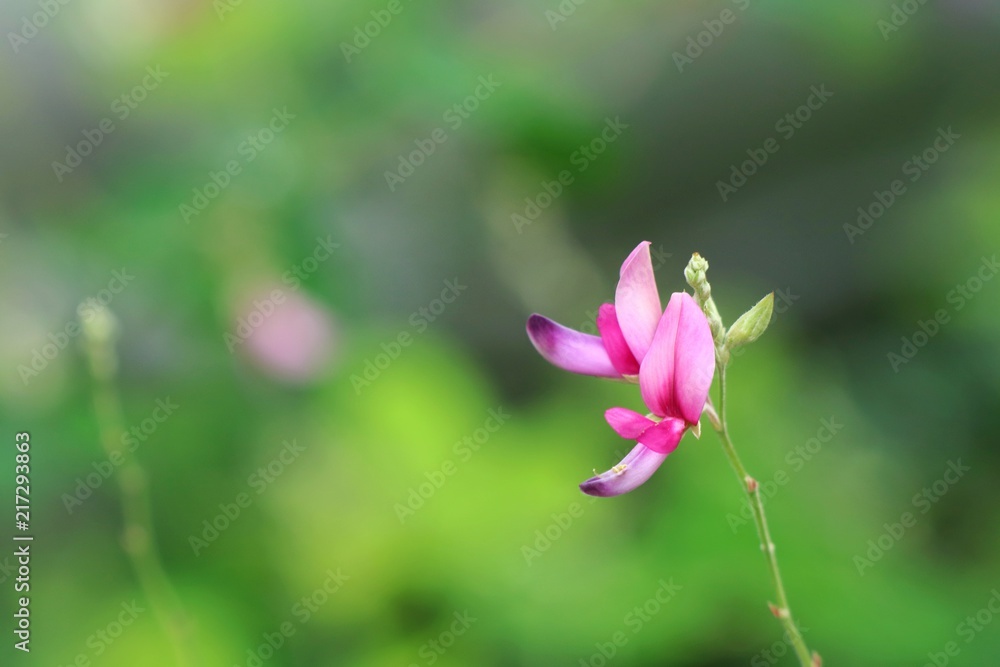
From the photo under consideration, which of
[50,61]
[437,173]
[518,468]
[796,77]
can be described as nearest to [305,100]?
[518,468]

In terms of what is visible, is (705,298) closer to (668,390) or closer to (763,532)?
(668,390)

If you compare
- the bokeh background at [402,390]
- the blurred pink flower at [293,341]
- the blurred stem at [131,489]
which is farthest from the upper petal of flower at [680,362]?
the blurred pink flower at [293,341]

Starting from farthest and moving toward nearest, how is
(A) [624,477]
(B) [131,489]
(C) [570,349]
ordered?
(B) [131,489] → (C) [570,349] → (A) [624,477]

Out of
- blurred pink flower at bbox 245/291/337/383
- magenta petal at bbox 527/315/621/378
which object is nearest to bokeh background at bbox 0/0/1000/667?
blurred pink flower at bbox 245/291/337/383

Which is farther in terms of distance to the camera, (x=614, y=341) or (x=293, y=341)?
(x=293, y=341)

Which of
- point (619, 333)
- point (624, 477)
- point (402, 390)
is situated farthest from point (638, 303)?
point (402, 390)

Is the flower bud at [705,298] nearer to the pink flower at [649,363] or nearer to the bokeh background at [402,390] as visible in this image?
the pink flower at [649,363]

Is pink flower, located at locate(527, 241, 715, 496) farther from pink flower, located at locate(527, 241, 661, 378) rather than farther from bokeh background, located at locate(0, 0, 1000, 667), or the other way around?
bokeh background, located at locate(0, 0, 1000, 667)

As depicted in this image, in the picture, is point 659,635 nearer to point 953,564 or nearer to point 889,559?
point 889,559
